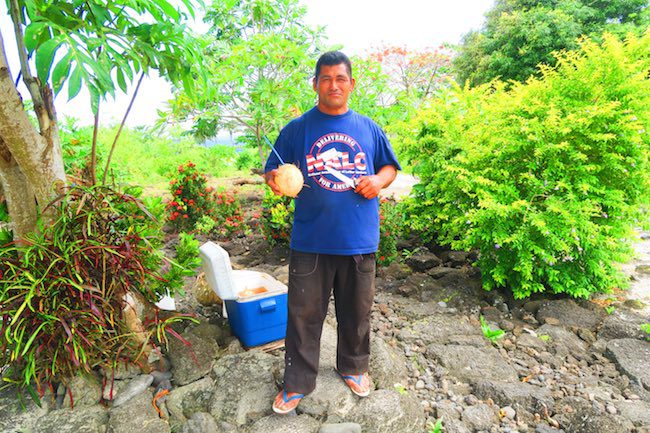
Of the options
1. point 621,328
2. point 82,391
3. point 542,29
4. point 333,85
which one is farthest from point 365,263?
point 542,29

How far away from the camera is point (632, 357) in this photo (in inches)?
114

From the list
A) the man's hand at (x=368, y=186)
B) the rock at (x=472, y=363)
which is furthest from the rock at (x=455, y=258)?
the man's hand at (x=368, y=186)

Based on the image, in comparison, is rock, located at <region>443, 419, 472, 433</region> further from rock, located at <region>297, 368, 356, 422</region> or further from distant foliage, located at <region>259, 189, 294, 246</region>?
distant foliage, located at <region>259, 189, 294, 246</region>

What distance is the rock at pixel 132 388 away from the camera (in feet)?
7.09

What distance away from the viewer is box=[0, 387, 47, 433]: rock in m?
1.98

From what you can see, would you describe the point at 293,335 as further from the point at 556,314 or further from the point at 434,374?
the point at 556,314

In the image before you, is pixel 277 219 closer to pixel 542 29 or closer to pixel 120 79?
pixel 120 79

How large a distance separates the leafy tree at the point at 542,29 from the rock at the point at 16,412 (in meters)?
13.8

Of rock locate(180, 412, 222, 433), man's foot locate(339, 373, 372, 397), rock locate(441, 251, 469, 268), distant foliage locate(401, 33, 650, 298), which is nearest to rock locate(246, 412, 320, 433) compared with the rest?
rock locate(180, 412, 222, 433)

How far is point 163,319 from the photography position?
2496mm

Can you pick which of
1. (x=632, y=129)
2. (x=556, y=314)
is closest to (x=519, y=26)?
(x=632, y=129)

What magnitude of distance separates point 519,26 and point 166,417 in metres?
14.8

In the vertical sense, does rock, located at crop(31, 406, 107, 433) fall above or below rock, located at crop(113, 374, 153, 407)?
below

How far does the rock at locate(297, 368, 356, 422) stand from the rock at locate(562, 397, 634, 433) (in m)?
1.17
